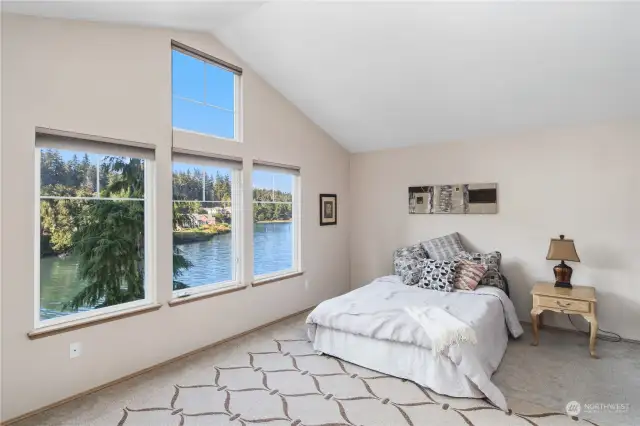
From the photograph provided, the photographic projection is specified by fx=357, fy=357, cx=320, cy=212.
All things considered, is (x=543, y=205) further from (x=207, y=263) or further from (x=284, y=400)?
(x=207, y=263)

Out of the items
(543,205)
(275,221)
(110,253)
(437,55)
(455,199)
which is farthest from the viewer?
(455,199)

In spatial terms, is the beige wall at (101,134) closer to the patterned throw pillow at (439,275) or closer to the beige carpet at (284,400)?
the beige carpet at (284,400)

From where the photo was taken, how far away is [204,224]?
3.73 meters

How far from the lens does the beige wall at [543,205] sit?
12.3ft

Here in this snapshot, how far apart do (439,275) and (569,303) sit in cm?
122

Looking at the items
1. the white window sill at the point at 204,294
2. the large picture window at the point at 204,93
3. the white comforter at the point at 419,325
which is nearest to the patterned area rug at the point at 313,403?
the white comforter at the point at 419,325

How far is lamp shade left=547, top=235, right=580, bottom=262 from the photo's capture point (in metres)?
3.61

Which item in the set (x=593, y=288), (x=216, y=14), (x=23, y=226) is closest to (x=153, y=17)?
(x=216, y=14)

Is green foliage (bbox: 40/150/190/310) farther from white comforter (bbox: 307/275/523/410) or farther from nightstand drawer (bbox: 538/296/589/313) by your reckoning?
nightstand drawer (bbox: 538/296/589/313)

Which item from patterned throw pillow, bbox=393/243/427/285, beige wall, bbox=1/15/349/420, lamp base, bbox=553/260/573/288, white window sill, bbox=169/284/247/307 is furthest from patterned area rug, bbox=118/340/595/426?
lamp base, bbox=553/260/573/288

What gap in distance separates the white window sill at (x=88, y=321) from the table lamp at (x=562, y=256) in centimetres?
393

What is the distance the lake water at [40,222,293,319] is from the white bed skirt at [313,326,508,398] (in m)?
1.26

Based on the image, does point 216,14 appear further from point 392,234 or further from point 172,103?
point 392,234

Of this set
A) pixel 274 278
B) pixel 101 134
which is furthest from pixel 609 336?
pixel 101 134
